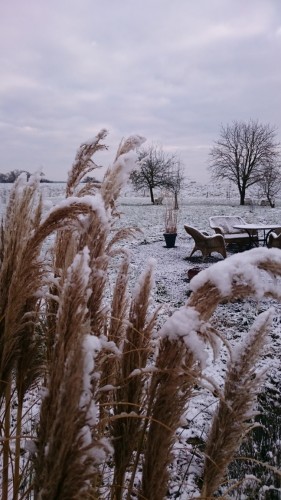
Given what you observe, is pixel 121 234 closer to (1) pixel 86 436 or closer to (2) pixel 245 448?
(1) pixel 86 436

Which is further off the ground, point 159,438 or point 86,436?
point 86,436

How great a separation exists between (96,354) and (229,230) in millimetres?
13108

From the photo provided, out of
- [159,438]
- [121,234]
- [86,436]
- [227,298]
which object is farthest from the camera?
[121,234]

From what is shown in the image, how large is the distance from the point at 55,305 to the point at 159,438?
550 millimetres

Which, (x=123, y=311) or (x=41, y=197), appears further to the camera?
(x=123, y=311)

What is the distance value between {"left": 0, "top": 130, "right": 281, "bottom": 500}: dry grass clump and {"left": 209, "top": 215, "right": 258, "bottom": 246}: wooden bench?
11.1 meters

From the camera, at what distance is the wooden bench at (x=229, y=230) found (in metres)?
12.1

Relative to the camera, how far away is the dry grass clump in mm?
684

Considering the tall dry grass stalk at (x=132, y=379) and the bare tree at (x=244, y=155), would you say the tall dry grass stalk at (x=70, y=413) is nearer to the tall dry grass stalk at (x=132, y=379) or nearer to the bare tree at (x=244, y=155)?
the tall dry grass stalk at (x=132, y=379)

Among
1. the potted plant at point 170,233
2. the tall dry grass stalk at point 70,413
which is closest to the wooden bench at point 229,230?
the potted plant at point 170,233

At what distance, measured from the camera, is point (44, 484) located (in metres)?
0.69

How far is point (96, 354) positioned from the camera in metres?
0.91

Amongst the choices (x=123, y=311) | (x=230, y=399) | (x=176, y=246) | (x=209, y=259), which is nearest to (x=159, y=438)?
(x=230, y=399)

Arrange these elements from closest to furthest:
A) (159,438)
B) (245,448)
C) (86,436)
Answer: (86,436), (159,438), (245,448)
